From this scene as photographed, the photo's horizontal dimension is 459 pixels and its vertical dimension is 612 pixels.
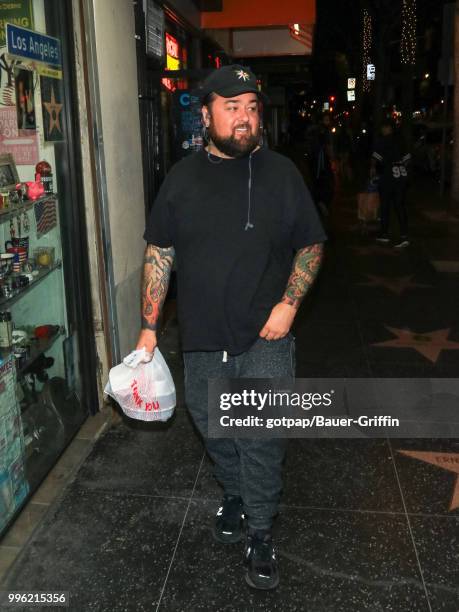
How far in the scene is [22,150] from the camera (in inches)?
162

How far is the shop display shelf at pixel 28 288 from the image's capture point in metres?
3.77

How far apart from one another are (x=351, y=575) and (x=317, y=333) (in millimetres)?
3736

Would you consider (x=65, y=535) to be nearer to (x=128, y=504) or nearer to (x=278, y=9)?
(x=128, y=504)

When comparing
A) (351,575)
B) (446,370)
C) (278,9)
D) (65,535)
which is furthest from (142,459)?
(278,9)

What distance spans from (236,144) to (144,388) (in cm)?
123

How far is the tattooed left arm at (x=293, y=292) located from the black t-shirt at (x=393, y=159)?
8.67 metres

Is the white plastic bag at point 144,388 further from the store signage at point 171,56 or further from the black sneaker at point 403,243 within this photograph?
the black sneaker at point 403,243

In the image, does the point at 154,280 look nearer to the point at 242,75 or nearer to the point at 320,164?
the point at 242,75

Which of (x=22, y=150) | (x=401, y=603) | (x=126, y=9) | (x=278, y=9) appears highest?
(x=278, y=9)

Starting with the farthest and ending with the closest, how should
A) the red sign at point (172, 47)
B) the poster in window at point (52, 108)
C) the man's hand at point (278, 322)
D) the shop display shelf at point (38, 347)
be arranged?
1. the red sign at point (172, 47)
2. the poster in window at point (52, 108)
3. the shop display shelf at point (38, 347)
4. the man's hand at point (278, 322)

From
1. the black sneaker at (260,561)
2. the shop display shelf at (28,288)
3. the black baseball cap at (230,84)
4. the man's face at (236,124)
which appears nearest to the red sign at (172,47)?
the shop display shelf at (28,288)

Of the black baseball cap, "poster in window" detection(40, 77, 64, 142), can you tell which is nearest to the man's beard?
the black baseball cap

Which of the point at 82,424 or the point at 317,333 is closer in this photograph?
the point at 82,424

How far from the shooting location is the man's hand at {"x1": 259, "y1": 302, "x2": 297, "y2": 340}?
306 cm
